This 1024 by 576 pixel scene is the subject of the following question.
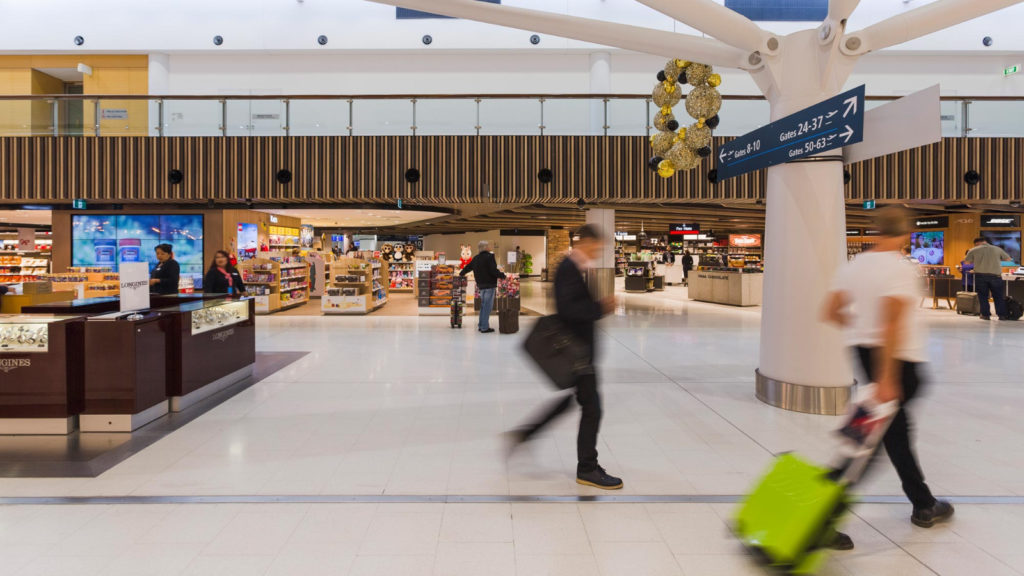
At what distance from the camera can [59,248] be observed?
532 inches

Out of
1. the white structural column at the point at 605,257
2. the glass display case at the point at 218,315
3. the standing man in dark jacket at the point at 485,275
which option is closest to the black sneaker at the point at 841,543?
the glass display case at the point at 218,315

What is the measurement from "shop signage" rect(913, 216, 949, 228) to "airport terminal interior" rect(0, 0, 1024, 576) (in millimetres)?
5140

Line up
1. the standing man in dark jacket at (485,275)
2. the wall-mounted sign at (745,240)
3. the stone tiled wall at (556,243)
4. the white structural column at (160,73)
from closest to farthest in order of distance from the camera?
the standing man in dark jacket at (485,275) → the white structural column at (160,73) → the wall-mounted sign at (745,240) → the stone tiled wall at (556,243)

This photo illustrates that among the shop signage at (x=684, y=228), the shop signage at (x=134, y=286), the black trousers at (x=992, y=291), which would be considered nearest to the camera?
the shop signage at (x=134, y=286)

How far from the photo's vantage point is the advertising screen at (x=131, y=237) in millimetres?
13547

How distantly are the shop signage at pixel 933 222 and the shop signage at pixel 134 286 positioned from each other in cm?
2157

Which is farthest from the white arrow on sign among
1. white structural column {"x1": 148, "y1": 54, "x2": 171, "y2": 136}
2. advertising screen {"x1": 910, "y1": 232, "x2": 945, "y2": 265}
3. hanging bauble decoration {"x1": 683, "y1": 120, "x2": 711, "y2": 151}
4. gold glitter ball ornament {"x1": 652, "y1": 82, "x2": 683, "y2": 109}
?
advertising screen {"x1": 910, "y1": 232, "x2": 945, "y2": 265}

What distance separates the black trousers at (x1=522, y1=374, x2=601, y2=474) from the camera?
318 centimetres

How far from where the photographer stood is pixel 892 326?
8.09 feet

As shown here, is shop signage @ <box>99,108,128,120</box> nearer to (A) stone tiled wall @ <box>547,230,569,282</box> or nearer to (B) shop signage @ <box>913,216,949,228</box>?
(A) stone tiled wall @ <box>547,230,569,282</box>

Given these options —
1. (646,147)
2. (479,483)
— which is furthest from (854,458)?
(646,147)

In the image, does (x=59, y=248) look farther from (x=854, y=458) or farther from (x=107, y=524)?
(x=854, y=458)

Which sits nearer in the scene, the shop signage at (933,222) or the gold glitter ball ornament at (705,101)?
the gold glitter ball ornament at (705,101)

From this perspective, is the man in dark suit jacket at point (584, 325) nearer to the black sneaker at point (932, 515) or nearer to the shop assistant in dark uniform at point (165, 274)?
the black sneaker at point (932, 515)
